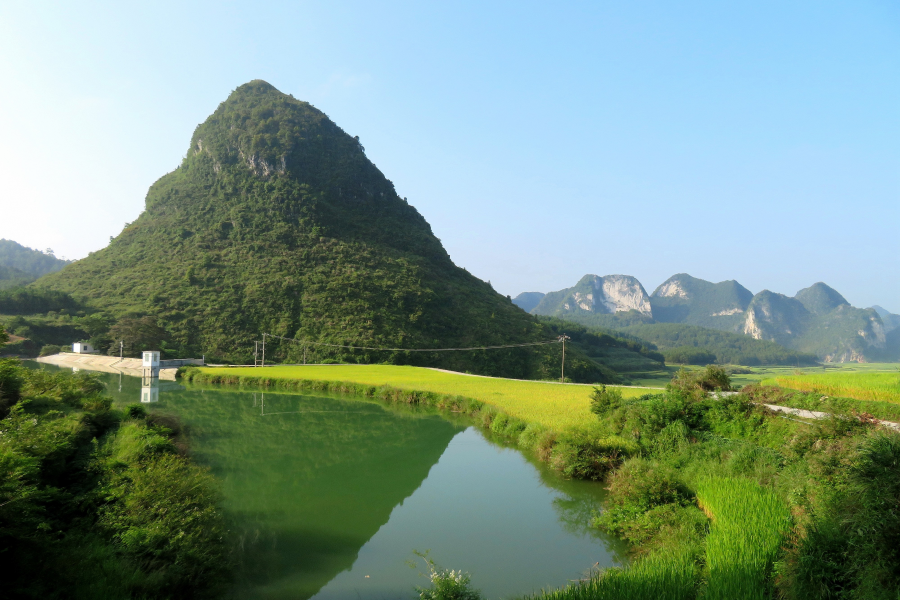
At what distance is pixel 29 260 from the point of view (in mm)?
152750

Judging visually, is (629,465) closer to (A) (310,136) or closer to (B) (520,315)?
(B) (520,315)

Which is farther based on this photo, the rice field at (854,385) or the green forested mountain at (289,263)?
the green forested mountain at (289,263)

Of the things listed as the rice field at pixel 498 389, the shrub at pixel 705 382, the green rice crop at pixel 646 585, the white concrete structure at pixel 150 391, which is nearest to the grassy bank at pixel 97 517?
the green rice crop at pixel 646 585

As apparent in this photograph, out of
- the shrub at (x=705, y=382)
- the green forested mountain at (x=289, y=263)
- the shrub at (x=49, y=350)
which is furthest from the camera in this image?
the green forested mountain at (x=289, y=263)

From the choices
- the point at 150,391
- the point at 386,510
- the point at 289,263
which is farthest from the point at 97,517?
the point at 289,263

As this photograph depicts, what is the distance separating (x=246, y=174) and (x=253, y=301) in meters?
38.8

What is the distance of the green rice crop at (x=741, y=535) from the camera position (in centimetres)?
491

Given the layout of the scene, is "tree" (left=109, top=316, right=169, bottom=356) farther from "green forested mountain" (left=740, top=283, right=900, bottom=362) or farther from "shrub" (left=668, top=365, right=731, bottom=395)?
"green forested mountain" (left=740, top=283, right=900, bottom=362)

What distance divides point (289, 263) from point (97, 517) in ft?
201

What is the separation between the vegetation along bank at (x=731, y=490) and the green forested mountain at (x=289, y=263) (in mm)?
38477

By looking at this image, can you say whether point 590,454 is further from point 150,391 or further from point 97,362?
point 97,362

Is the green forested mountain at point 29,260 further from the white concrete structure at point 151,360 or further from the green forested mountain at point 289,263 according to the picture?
the white concrete structure at point 151,360

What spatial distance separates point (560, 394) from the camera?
21828mm

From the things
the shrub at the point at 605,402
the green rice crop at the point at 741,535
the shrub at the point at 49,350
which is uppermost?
the shrub at the point at 605,402
